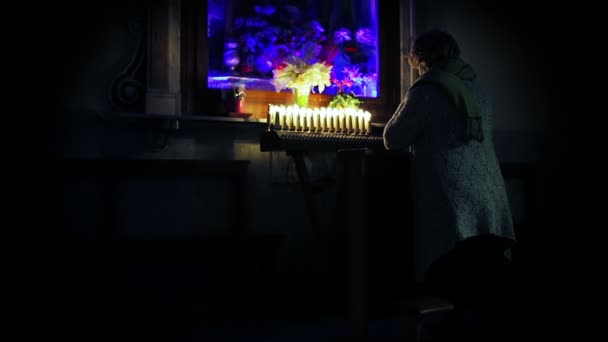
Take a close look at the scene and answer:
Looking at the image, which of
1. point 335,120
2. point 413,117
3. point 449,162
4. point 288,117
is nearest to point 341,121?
point 335,120

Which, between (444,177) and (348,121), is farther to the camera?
(348,121)

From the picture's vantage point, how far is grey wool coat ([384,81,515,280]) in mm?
2361

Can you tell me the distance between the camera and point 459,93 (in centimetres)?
247

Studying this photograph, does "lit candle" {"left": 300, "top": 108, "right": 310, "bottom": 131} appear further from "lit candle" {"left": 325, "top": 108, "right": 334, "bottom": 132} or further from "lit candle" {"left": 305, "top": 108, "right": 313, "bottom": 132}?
→ "lit candle" {"left": 325, "top": 108, "right": 334, "bottom": 132}

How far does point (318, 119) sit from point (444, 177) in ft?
5.68

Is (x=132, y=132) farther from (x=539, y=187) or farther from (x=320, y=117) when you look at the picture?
(x=539, y=187)

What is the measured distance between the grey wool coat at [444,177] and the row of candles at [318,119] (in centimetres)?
133

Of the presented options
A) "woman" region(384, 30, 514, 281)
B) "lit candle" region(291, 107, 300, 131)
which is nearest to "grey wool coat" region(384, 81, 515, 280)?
"woman" region(384, 30, 514, 281)

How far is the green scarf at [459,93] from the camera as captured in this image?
246 centimetres

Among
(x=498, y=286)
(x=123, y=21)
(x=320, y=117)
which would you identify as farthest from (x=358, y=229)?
(x=123, y=21)

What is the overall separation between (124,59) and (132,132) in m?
0.59

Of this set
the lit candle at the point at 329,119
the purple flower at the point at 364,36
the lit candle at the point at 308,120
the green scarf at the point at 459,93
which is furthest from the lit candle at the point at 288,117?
the green scarf at the point at 459,93

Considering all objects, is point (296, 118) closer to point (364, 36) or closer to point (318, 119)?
point (318, 119)

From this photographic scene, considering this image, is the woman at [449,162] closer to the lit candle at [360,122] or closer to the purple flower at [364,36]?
the lit candle at [360,122]
